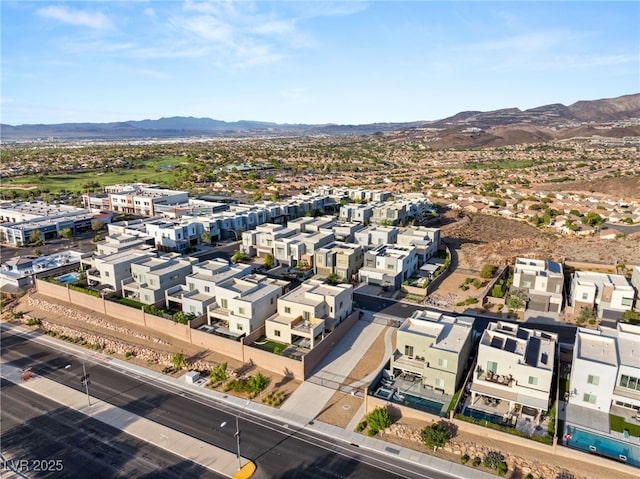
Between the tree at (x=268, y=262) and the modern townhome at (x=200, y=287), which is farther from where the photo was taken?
the tree at (x=268, y=262)

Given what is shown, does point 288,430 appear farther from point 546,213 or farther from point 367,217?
point 546,213

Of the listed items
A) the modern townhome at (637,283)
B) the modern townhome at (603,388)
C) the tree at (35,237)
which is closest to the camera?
the modern townhome at (603,388)

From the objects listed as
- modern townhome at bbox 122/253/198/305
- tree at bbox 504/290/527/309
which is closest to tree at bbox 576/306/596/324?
tree at bbox 504/290/527/309

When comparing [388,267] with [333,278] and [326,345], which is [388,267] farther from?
[326,345]

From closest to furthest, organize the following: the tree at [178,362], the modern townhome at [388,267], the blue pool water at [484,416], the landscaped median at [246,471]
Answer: the landscaped median at [246,471] < the blue pool water at [484,416] < the tree at [178,362] < the modern townhome at [388,267]

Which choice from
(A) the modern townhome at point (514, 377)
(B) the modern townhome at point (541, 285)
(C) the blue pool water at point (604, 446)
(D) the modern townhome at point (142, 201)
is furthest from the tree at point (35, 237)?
(C) the blue pool water at point (604, 446)

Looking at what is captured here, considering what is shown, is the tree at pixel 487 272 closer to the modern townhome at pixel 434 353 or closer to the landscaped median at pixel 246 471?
the modern townhome at pixel 434 353

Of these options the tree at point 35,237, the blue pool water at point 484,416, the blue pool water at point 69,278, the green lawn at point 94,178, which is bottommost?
the blue pool water at point 484,416
